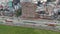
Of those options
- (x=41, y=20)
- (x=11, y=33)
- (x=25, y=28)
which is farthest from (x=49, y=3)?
(x=11, y=33)

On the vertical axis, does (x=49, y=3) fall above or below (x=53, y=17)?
above

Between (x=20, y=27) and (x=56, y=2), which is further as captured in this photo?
(x=20, y=27)

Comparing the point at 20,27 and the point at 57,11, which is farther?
the point at 20,27

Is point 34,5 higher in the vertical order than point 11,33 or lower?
higher

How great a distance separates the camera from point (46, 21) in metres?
3.54

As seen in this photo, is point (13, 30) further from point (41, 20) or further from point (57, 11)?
point (57, 11)

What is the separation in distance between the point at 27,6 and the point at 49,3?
0.46m

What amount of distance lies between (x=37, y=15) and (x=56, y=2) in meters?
0.47

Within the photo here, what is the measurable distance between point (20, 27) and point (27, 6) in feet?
1.50

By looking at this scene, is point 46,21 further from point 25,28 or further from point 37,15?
point 25,28

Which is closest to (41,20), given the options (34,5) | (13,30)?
(34,5)

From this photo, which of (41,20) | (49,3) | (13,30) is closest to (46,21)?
(41,20)

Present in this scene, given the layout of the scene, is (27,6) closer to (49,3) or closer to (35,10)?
(35,10)

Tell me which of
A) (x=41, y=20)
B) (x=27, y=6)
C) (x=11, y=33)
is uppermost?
(x=27, y=6)
